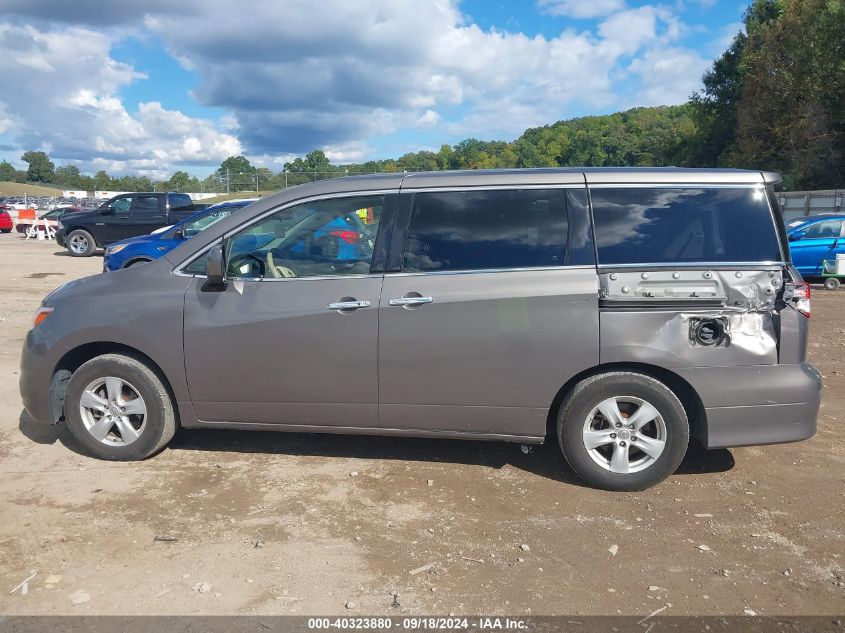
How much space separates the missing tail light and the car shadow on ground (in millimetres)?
1274

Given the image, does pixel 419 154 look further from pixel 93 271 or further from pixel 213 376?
pixel 213 376

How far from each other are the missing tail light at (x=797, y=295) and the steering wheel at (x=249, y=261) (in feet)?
10.9

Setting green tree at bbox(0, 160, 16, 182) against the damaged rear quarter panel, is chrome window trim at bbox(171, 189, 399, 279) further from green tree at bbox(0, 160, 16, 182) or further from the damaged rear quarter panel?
green tree at bbox(0, 160, 16, 182)

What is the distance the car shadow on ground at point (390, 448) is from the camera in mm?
4871

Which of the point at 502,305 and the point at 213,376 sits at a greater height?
the point at 502,305

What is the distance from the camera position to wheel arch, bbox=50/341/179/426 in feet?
15.6

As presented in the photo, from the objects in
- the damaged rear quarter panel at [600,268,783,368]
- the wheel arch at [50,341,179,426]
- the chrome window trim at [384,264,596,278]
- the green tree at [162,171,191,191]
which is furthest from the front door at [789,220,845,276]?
the green tree at [162,171,191,191]

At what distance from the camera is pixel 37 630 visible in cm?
297

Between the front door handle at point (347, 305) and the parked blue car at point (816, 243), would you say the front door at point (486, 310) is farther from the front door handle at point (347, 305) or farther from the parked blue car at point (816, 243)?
the parked blue car at point (816, 243)

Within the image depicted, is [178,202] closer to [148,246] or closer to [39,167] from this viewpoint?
[148,246]

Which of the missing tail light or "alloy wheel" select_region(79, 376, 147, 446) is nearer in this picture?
the missing tail light

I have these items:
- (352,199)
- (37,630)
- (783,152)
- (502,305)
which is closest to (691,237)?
(502,305)

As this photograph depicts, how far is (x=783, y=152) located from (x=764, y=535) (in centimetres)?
4105

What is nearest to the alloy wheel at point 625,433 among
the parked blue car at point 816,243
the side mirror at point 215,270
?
the side mirror at point 215,270
